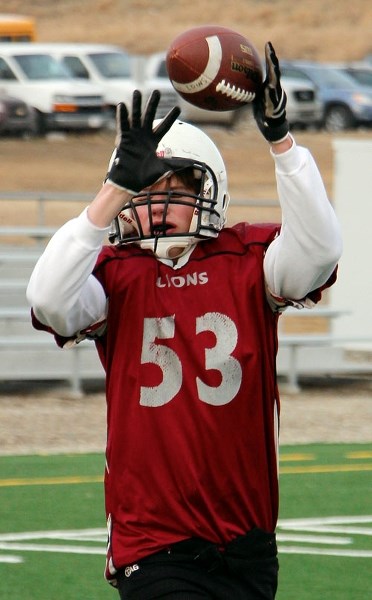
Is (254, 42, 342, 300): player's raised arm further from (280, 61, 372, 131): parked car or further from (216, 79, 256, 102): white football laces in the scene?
(280, 61, 372, 131): parked car

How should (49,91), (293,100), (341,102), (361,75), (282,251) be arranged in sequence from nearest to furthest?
1. (282,251)
2. (49,91)
3. (293,100)
4. (341,102)
5. (361,75)

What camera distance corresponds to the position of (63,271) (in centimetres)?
349

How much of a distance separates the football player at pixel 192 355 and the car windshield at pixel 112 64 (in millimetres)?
28172

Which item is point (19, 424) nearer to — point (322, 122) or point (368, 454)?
point (368, 454)

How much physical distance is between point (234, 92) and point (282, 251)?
410 mm

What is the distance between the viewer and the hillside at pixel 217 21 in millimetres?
50062

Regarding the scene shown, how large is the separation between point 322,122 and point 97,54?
543 cm

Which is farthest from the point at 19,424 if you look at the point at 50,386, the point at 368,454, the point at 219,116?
the point at 219,116

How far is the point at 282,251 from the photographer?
3.58m

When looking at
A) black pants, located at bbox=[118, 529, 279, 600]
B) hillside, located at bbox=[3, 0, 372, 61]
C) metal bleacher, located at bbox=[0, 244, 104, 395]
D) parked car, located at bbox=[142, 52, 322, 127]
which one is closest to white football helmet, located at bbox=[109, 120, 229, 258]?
black pants, located at bbox=[118, 529, 279, 600]

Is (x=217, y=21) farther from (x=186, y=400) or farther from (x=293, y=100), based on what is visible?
(x=186, y=400)

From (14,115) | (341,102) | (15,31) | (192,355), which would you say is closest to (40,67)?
(14,115)

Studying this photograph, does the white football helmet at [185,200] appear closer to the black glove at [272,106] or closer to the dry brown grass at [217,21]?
the black glove at [272,106]

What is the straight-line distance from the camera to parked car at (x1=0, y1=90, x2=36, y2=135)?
28656 millimetres
